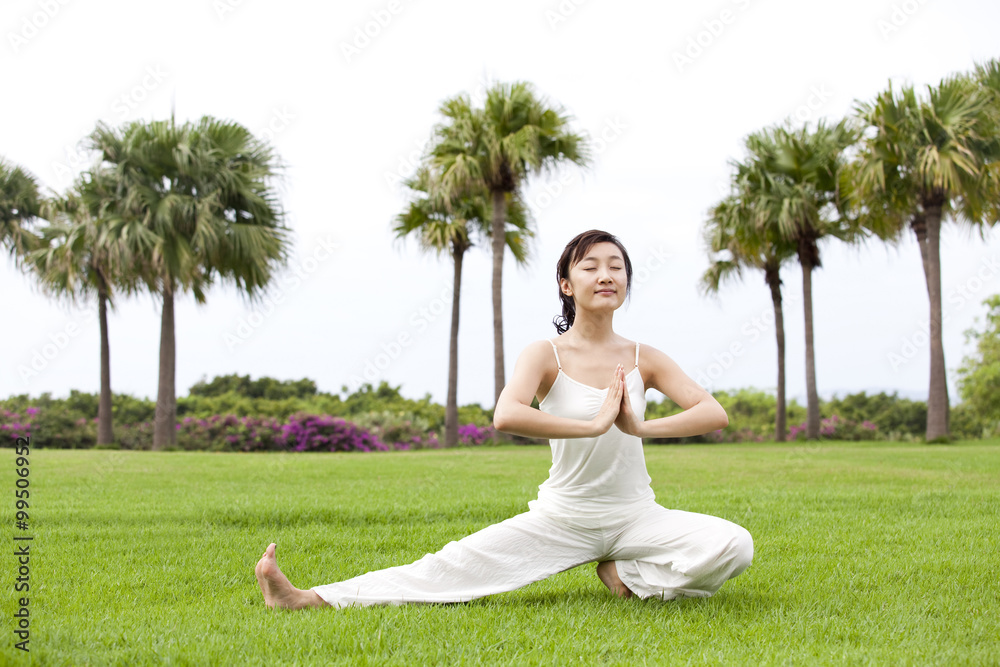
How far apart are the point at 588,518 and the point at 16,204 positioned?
80.3 ft

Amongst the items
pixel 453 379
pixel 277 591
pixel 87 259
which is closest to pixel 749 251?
pixel 453 379

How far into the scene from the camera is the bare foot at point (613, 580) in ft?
11.2

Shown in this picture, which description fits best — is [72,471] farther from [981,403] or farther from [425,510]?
[981,403]

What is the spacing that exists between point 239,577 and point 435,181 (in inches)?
647

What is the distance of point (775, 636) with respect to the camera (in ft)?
9.20

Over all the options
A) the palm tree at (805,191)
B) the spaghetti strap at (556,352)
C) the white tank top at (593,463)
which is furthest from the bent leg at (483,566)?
the palm tree at (805,191)

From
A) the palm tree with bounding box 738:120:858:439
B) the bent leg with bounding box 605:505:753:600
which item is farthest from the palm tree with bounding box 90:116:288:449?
the bent leg with bounding box 605:505:753:600

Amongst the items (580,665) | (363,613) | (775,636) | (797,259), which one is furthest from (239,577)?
(797,259)

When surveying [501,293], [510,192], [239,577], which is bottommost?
[239,577]

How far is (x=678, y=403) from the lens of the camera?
3.08 m

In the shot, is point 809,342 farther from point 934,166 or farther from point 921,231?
point 934,166

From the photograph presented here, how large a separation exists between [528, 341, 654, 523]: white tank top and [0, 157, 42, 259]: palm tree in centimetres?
2357

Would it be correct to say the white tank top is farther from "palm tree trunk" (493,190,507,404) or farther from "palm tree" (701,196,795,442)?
"palm tree" (701,196,795,442)

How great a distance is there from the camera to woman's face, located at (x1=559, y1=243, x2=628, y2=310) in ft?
10.7
